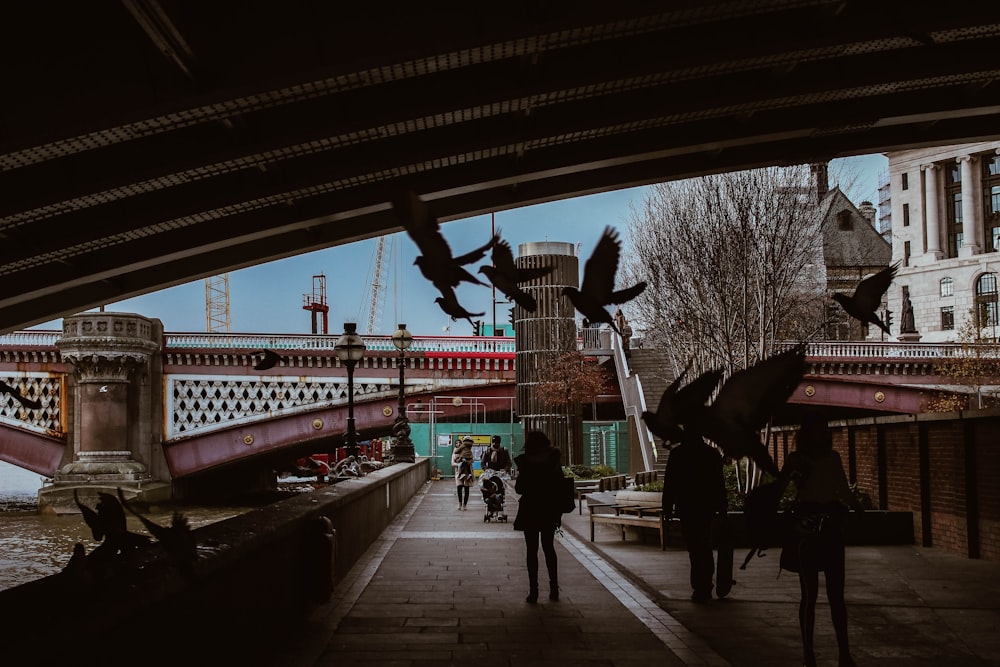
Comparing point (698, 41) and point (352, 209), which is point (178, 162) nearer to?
point (352, 209)

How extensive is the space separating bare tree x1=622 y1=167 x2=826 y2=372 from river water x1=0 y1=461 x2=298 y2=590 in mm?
12283

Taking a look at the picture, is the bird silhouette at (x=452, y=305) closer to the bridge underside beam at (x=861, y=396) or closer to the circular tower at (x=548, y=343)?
the circular tower at (x=548, y=343)

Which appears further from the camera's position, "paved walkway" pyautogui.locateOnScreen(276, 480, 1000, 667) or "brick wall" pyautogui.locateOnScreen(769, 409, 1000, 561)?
"brick wall" pyautogui.locateOnScreen(769, 409, 1000, 561)

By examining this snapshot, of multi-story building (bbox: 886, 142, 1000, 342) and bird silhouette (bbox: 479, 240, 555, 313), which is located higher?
multi-story building (bbox: 886, 142, 1000, 342)

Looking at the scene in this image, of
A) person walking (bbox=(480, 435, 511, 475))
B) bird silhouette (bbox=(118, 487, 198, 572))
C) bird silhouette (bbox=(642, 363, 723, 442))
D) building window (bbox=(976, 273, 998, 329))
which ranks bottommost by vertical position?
person walking (bbox=(480, 435, 511, 475))

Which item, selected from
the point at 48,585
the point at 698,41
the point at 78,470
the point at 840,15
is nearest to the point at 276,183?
the point at 698,41

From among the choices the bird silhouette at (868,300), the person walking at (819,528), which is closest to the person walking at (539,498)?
the person walking at (819,528)

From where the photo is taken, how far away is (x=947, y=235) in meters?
100

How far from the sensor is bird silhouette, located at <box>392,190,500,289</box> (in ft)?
15.7

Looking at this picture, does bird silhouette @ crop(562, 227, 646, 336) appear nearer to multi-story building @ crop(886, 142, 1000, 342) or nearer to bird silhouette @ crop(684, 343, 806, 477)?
bird silhouette @ crop(684, 343, 806, 477)

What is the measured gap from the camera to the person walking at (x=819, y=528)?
22.5ft

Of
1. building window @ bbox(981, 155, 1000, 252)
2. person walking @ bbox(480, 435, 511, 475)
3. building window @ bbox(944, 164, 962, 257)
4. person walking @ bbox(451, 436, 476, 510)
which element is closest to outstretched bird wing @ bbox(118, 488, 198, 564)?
person walking @ bbox(480, 435, 511, 475)

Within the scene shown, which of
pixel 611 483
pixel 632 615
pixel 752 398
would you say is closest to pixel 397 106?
pixel 632 615

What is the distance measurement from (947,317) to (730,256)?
→ 8200cm
